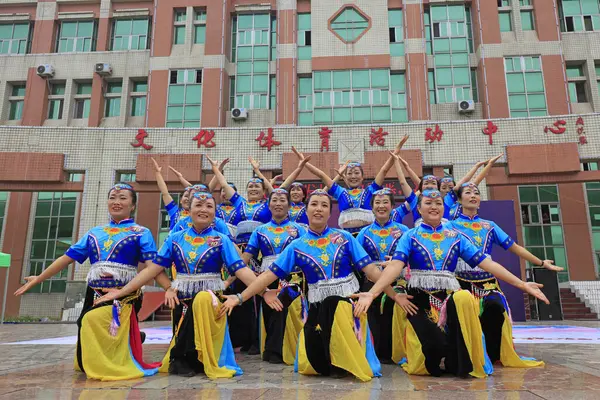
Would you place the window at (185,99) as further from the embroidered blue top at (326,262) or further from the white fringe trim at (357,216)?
the embroidered blue top at (326,262)

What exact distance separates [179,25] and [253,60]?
3.63 m

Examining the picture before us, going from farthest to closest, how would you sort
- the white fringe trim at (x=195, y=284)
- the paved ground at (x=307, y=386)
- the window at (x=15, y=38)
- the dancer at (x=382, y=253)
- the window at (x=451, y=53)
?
the window at (x=15, y=38)
the window at (x=451, y=53)
the dancer at (x=382, y=253)
the white fringe trim at (x=195, y=284)
the paved ground at (x=307, y=386)

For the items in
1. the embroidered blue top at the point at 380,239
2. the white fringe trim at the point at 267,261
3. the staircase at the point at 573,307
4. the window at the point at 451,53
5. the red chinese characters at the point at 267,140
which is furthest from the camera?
the window at the point at 451,53

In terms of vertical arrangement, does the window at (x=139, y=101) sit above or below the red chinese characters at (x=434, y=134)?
above

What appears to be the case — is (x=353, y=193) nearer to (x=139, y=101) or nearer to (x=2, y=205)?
(x=139, y=101)

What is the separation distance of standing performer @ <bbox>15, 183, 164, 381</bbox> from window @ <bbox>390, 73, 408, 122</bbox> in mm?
14594

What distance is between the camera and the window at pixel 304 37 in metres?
18.4

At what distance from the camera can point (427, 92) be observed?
1736 centimetres

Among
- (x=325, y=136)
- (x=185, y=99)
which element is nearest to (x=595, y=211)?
(x=325, y=136)

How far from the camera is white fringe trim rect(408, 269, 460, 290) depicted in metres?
3.83

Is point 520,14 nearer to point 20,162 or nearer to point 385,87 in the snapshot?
point 385,87

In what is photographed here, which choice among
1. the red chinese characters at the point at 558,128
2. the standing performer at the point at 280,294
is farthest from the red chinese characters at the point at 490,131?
the standing performer at the point at 280,294

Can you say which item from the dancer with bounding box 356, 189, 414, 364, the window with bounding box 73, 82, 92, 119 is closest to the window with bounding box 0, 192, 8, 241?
the window with bounding box 73, 82, 92, 119

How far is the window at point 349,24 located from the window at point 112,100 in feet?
32.5
